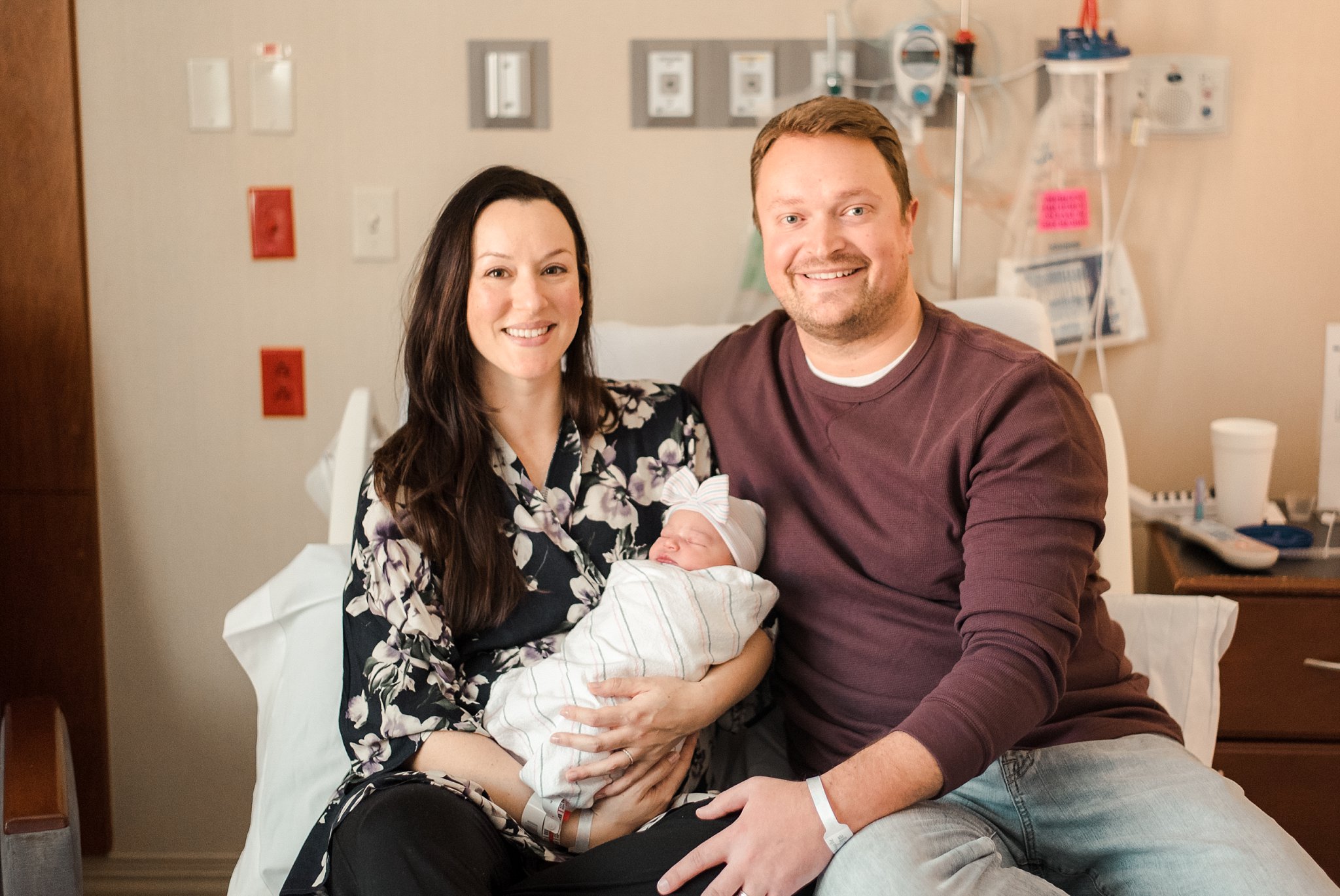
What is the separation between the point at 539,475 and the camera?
1609 millimetres

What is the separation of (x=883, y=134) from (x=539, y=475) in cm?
67

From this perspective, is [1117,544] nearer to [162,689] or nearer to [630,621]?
[630,621]

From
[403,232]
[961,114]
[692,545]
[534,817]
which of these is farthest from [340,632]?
[961,114]

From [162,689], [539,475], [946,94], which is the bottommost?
[162,689]

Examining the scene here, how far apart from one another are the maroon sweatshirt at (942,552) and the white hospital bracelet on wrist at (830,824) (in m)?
0.13

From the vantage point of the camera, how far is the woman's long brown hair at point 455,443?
1485 mm

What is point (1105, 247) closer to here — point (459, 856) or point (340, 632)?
point (340, 632)

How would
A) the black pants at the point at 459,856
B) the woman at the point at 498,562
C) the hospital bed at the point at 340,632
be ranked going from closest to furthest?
the black pants at the point at 459,856
the woman at the point at 498,562
the hospital bed at the point at 340,632

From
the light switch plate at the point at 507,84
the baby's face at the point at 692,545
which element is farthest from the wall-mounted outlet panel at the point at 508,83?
the baby's face at the point at 692,545

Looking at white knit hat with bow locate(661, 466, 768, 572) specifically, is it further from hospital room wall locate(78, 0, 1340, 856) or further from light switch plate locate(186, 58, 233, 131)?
light switch plate locate(186, 58, 233, 131)

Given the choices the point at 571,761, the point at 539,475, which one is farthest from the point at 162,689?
the point at 571,761

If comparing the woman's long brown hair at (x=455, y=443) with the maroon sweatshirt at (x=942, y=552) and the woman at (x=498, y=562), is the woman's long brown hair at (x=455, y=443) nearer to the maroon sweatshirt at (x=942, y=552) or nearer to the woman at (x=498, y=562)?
the woman at (x=498, y=562)

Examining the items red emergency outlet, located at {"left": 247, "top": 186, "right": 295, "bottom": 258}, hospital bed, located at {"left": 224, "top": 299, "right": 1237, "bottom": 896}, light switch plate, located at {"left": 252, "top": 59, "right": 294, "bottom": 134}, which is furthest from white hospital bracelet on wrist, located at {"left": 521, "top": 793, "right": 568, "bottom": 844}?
light switch plate, located at {"left": 252, "top": 59, "right": 294, "bottom": 134}

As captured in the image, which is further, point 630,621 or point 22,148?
point 22,148
